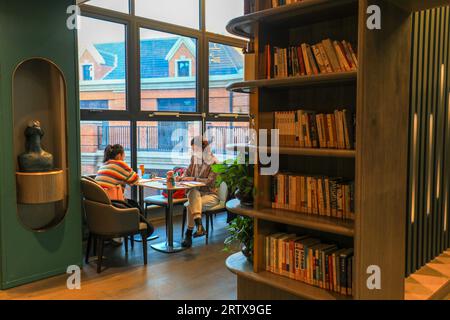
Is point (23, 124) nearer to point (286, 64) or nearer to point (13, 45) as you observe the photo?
point (13, 45)

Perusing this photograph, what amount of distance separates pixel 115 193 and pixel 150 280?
1.05 meters

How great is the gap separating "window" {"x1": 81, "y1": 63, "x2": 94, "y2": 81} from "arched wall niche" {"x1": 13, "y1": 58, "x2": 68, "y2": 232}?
1.19m

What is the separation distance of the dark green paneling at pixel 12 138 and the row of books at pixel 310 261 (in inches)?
85.5

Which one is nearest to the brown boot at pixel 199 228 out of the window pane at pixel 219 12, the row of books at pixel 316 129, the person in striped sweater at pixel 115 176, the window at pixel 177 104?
the person in striped sweater at pixel 115 176

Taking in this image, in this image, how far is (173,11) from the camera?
20.2 ft

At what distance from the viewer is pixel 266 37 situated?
2748 mm

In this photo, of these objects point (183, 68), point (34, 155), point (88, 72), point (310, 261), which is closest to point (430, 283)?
point (310, 261)

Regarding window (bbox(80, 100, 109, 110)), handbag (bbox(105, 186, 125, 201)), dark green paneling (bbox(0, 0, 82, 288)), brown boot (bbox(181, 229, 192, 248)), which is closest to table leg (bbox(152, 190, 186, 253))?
brown boot (bbox(181, 229, 192, 248))

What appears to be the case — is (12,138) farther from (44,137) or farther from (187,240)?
(187,240)

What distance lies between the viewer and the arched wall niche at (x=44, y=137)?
3.77 meters

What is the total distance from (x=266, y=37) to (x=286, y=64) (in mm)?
240

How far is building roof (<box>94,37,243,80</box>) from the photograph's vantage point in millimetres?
5523

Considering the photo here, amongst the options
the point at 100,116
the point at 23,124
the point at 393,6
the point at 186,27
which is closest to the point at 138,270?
the point at 23,124

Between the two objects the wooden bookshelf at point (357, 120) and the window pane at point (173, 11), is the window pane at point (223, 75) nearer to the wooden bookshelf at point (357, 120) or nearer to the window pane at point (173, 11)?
the window pane at point (173, 11)
